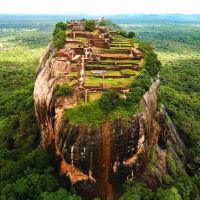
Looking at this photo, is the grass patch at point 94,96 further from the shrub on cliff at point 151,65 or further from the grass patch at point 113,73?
the shrub on cliff at point 151,65

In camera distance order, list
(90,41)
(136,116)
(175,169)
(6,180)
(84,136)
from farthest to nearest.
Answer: (90,41), (175,169), (6,180), (136,116), (84,136)

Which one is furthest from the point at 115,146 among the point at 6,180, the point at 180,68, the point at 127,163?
the point at 180,68

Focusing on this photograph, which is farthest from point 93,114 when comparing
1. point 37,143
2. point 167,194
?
point 37,143

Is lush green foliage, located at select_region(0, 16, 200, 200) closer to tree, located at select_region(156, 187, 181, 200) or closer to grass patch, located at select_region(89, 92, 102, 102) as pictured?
tree, located at select_region(156, 187, 181, 200)

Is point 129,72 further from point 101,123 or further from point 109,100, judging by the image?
point 101,123

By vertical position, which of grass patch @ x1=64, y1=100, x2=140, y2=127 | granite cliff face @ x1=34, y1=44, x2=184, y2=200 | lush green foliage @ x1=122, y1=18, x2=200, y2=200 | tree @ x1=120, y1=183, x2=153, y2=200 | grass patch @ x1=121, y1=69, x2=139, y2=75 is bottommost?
lush green foliage @ x1=122, y1=18, x2=200, y2=200

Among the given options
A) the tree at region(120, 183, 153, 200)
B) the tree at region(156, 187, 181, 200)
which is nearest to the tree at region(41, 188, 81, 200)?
the tree at region(120, 183, 153, 200)

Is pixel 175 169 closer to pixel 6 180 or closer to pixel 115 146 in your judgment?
pixel 115 146
